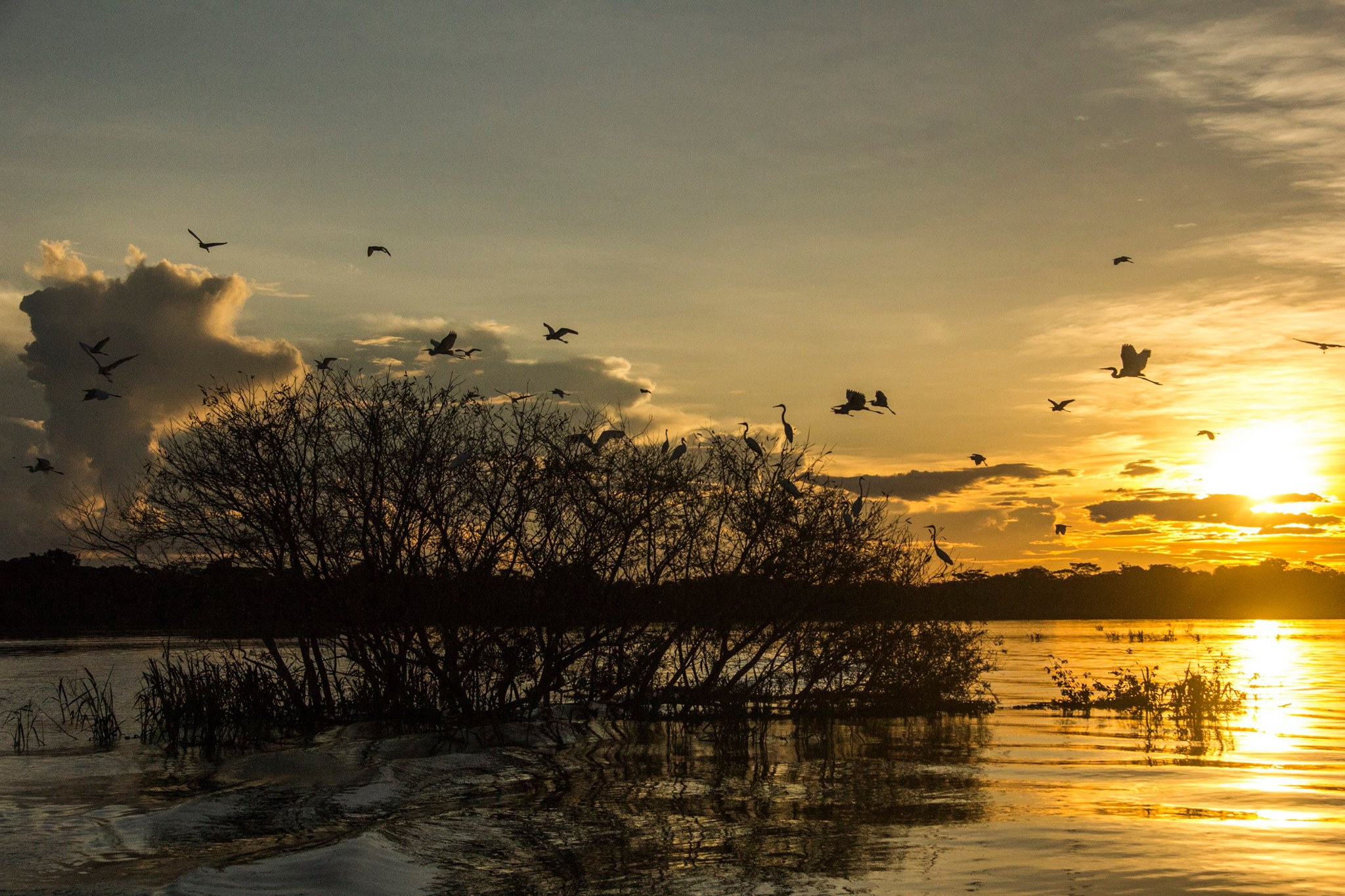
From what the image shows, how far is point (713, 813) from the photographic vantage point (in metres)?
13.6

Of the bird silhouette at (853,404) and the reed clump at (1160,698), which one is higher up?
the bird silhouette at (853,404)

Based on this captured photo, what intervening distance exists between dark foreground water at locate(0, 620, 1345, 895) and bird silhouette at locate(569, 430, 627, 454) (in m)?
5.64

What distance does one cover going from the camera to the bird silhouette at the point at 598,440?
20750 mm

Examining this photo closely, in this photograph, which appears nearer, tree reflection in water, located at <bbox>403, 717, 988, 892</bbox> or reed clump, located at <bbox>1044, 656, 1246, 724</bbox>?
tree reflection in water, located at <bbox>403, 717, 988, 892</bbox>

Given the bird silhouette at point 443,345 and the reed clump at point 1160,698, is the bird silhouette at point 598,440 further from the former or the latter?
the reed clump at point 1160,698

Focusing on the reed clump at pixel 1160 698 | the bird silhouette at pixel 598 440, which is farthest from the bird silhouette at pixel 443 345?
the reed clump at pixel 1160 698

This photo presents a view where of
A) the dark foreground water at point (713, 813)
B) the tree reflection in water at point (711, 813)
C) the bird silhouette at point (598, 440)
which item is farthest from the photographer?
the bird silhouette at point (598, 440)


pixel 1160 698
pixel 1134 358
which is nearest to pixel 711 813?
pixel 1134 358

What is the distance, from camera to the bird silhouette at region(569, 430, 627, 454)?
817 inches

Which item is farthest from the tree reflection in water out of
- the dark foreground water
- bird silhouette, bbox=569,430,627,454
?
bird silhouette, bbox=569,430,627,454

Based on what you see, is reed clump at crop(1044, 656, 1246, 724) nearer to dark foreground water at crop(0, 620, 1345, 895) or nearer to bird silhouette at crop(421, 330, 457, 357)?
dark foreground water at crop(0, 620, 1345, 895)

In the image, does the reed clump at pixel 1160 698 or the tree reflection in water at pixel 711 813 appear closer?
the tree reflection in water at pixel 711 813

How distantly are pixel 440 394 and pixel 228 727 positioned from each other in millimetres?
8436

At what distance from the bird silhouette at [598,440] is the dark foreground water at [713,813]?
5636 millimetres
